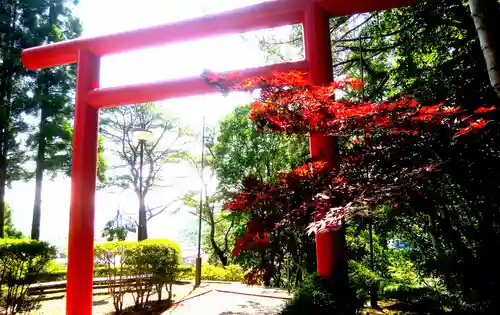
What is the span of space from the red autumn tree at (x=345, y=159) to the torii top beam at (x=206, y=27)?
137cm

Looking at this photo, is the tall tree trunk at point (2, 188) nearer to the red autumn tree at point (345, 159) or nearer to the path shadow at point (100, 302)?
the path shadow at point (100, 302)

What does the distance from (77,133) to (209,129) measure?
11.9 metres

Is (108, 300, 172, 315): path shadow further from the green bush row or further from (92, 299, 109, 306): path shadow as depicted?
the green bush row

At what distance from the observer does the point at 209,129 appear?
57.6ft

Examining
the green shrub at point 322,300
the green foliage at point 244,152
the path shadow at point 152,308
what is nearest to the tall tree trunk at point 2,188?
the green foliage at point 244,152

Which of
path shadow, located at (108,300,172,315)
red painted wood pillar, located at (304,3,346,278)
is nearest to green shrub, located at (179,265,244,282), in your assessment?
path shadow, located at (108,300,172,315)

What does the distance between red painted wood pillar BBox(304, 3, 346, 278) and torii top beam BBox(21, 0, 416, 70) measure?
0.84 feet

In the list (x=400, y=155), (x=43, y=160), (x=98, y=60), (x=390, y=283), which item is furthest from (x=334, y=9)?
(x=43, y=160)

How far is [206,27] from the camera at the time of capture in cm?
493

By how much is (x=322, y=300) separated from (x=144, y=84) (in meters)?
4.26

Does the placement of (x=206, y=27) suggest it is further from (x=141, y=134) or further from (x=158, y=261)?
(x=158, y=261)

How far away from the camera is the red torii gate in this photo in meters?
4.28

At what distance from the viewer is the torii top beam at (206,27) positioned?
440cm

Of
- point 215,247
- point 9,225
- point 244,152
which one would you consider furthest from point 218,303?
point 9,225
